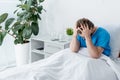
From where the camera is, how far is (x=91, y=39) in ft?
8.39

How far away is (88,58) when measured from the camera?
237 centimetres

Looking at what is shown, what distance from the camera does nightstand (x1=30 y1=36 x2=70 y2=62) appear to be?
315cm

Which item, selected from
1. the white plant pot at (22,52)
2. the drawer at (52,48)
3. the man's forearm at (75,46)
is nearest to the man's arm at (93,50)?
the man's forearm at (75,46)

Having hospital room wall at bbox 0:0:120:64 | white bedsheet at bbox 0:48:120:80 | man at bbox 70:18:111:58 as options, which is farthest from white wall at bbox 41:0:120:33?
white bedsheet at bbox 0:48:120:80

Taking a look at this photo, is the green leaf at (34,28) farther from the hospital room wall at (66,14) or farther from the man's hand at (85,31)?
the man's hand at (85,31)

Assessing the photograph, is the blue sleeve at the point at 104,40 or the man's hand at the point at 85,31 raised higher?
the man's hand at the point at 85,31

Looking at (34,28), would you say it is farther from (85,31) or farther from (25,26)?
(85,31)

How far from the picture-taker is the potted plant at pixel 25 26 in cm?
338

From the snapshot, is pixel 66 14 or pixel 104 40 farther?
pixel 66 14

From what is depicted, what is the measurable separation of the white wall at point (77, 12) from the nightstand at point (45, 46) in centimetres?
30

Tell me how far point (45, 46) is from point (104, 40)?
3.41 feet

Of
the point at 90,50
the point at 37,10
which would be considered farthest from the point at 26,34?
the point at 90,50

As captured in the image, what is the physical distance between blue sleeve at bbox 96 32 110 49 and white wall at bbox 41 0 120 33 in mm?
422

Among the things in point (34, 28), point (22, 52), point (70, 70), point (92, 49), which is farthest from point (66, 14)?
point (70, 70)
